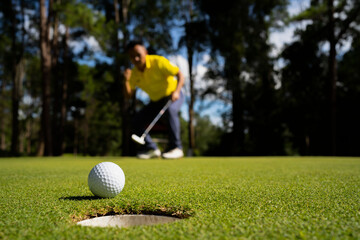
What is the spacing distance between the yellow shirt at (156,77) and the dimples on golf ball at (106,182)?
3883mm

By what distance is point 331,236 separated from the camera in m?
1.11

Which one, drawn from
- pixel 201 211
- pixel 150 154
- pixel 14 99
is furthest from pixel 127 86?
pixel 14 99

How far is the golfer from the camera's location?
571 cm

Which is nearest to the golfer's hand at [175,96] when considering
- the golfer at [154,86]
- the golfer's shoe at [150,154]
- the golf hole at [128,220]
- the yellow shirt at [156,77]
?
the golfer at [154,86]

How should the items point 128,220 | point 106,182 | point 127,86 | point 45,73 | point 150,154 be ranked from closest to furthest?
point 128,220
point 106,182
point 127,86
point 150,154
point 45,73

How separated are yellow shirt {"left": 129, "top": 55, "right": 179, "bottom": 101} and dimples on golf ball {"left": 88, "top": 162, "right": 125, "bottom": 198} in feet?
12.7

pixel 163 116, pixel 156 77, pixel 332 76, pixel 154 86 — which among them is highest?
pixel 332 76

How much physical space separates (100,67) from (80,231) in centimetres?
1605

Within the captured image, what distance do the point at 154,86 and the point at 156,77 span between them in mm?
287

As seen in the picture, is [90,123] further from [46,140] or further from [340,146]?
[340,146]

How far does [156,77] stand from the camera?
586 centimetres

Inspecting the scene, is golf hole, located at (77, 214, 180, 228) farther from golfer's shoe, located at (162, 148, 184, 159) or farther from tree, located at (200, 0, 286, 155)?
tree, located at (200, 0, 286, 155)

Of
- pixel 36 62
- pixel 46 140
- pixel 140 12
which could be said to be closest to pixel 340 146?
pixel 140 12

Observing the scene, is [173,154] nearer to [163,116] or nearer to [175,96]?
[163,116]
